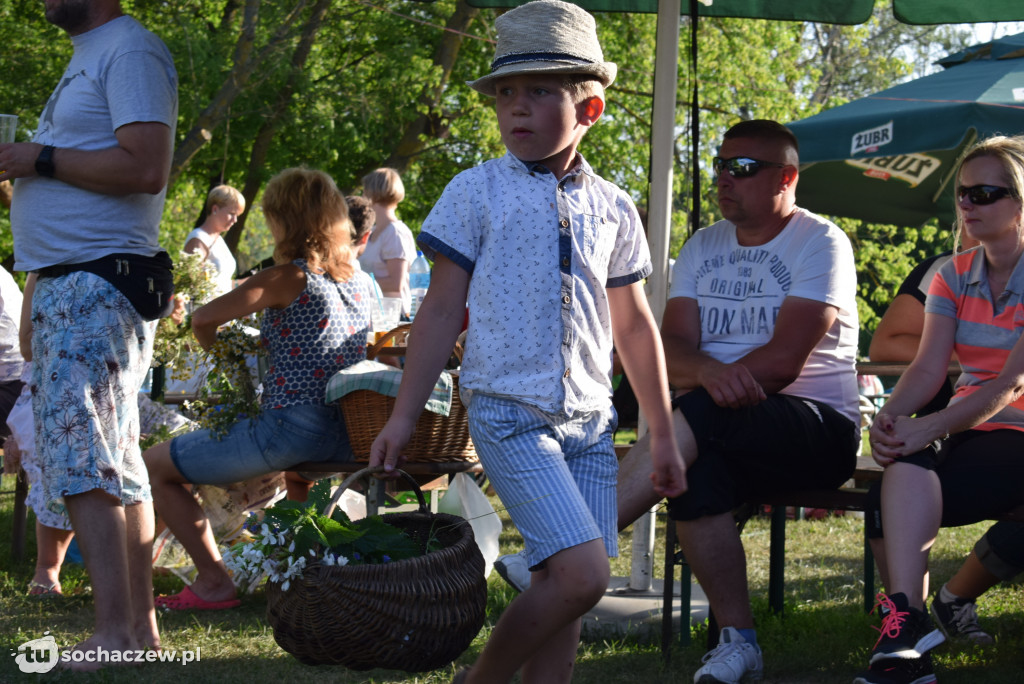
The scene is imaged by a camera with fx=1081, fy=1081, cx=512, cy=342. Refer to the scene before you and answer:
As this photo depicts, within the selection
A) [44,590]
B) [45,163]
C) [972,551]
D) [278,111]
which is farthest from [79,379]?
[278,111]

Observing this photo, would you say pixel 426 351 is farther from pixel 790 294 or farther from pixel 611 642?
pixel 611 642

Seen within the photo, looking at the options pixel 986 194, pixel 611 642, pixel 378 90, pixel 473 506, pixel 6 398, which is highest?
pixel 378 90

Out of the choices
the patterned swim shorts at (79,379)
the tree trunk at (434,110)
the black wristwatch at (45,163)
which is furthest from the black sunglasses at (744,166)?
the tree trunk at (434,110)

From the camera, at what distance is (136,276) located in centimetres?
349

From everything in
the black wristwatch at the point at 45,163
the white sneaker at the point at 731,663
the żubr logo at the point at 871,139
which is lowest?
the white sneaker at the point at 731,663

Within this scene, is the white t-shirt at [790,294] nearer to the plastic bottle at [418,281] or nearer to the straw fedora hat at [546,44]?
the plastic bottle at [418,281]

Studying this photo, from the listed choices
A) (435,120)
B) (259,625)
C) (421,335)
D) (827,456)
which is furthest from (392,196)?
(435,120)

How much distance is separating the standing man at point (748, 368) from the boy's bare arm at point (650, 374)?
80 centimetres

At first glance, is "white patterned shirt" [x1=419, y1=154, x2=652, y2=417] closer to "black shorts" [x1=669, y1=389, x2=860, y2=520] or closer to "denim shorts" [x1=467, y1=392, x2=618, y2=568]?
"denim shorts" [x1=467, y1=392, x2=618, y2=568]

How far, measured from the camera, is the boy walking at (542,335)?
104 inches

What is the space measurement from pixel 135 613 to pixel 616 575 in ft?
7.93

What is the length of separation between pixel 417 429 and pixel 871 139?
325cm

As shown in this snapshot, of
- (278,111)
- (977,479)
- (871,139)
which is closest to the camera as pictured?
(977,479)

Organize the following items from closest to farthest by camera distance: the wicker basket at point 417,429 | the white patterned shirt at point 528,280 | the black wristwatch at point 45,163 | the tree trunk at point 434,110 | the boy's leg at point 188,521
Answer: the white patterned shirt at point 528,280 → the black wristwatch at point 45,163 → the wicker basket at point 417,429 → the boy's leg at point 188,521 → the tree trunk at point 434,110
